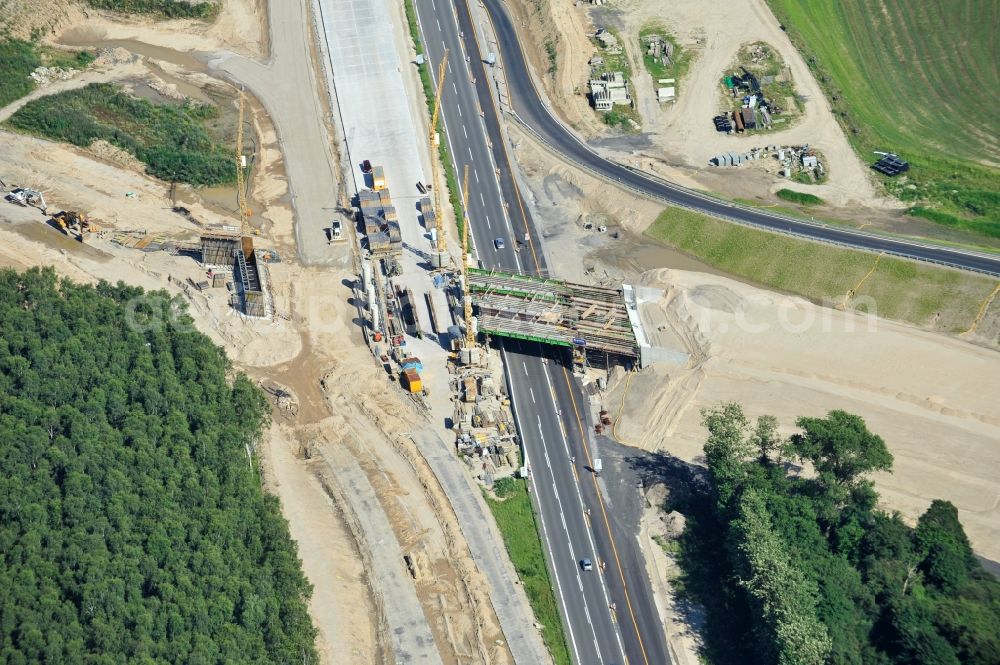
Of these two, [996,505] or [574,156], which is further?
[574,156]

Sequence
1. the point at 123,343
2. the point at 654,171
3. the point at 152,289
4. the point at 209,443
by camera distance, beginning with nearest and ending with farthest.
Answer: the point at 209,443, the point at 123,343, the point at 152,289, the point at 654,171

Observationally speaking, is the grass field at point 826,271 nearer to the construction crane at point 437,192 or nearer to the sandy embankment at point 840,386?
the sandy embankment at point 840,386

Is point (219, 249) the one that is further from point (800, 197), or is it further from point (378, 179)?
point (800, 197)

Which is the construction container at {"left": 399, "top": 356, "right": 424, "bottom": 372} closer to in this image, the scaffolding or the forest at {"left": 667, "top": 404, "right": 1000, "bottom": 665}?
the scaffolding

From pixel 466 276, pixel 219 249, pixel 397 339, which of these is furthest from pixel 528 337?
pixel 219 249

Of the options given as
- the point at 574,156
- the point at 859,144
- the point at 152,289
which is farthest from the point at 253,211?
the point at 859,144

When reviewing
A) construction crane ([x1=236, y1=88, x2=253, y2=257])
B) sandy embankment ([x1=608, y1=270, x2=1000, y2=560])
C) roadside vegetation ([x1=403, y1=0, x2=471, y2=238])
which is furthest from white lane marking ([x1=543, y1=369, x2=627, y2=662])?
construction crane ([x1=236, y1=88, x2=253, y2=257])

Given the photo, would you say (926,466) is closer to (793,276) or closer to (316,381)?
(793,276)
